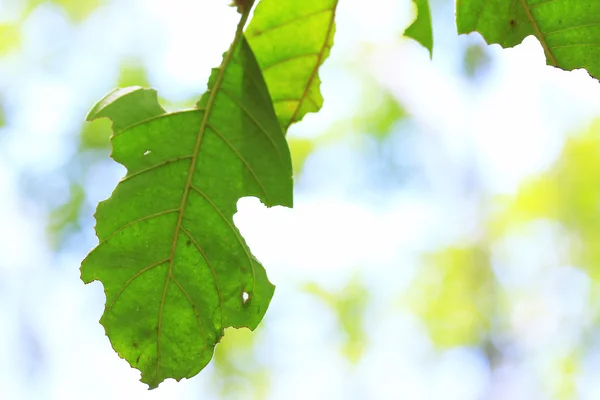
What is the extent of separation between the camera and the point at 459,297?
10.1 metres

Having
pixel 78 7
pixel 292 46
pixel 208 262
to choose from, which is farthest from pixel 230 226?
pixel 78 7

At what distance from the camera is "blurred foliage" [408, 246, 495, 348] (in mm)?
9953

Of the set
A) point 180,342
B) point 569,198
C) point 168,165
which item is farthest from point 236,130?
point 569,198

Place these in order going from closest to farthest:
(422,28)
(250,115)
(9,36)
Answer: (250,115) → (422,28) → (9,36)

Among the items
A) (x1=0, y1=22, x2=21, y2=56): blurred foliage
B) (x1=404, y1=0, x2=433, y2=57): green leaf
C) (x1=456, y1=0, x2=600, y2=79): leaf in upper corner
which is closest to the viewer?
(x1=456, y1=0, x2=600, y2=79): leaf in upper corner

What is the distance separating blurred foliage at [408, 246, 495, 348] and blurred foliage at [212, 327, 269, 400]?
2944 millimetres

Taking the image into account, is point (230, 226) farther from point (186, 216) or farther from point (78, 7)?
point (78, 7)

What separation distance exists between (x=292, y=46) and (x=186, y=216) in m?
0.39

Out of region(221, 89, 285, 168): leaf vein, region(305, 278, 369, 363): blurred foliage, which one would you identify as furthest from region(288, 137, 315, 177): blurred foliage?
region(221, 89, 285, 168): leaf vein

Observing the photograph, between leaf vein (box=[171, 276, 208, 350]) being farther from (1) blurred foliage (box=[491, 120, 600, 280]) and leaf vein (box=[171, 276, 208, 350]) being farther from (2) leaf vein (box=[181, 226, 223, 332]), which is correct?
(1) blurred foliage (box=[491, 120, 600, 280])

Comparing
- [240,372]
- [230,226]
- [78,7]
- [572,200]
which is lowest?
[240,372]

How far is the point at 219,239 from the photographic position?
1.08 metres

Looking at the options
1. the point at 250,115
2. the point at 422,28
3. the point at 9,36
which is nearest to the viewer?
the point at 250,115

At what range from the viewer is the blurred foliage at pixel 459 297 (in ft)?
32.7
